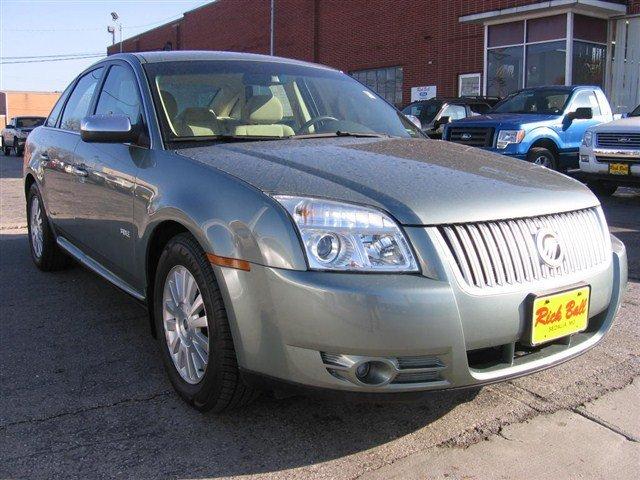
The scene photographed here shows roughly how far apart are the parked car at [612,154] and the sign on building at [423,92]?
11427 millimetres

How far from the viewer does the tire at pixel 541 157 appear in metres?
10.4

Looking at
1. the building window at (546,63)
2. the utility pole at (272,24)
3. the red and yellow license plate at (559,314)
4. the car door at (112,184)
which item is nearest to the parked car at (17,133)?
the utility pole at (272,24)

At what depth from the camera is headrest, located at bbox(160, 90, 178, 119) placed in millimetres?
3508

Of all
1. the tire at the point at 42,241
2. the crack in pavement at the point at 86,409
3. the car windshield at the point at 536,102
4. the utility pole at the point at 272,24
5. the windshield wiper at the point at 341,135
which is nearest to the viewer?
the crack in pavement at the point at 86,409

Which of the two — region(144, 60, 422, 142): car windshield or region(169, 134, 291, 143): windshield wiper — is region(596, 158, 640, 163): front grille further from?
region(169, 134, 291, 143): windshield wiper

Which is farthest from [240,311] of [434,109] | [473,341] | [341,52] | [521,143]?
[341,52]

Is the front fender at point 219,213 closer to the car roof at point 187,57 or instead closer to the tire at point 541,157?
the car roof at point 187,57

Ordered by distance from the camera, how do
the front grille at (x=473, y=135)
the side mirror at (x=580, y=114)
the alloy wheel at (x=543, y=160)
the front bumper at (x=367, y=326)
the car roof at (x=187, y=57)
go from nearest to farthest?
1. the front bumper at (x=367, y=326)
2. the car roof at (x=187, y=57)
3. the alloy wheel at (x=543, y=160)
4. the front grille at (x=473, y=135)
5. the side mirror at (x=580, y=114)

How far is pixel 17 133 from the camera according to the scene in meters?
28.3

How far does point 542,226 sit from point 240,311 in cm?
125

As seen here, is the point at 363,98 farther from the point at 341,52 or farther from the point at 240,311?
the point at 341,52

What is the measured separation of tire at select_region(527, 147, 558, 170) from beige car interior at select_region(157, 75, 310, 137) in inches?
285

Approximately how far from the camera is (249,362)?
2520mm

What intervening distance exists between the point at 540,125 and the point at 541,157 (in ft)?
1.70
